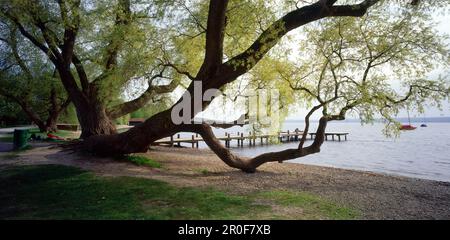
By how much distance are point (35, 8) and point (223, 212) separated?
13.7 metres

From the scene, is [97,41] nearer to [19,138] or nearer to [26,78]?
[19,138]

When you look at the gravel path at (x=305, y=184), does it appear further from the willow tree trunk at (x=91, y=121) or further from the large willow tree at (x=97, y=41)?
the large willow tree at (x=97, y=41)

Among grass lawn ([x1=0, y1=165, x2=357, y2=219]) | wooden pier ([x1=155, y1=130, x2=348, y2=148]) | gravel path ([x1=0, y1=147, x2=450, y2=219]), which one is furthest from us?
wooden pier ([x1=155, y1=130, x2=348, y2=148])

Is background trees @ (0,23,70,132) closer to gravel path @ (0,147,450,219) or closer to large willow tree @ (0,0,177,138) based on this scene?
large willow tree @ (0,0,177,138)

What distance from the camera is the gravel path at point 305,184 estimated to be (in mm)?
8562

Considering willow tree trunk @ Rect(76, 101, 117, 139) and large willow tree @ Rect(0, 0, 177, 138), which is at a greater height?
large willow tree @ Rect(0, 0, 177, 138)

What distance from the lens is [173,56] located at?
14.5 meters

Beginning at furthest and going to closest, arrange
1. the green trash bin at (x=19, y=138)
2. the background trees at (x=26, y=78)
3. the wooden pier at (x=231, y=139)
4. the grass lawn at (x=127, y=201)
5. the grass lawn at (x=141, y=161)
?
1. the background trees at (x=26, y=78)
2. the wooden pier at (x=231, y=139)
3. the green trash bin at (x=19, y=138)
4. the grass lawn at (x=141, y=161)
5. the grass lawn at (x=127, y=201)

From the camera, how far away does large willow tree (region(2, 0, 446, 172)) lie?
33.0ft

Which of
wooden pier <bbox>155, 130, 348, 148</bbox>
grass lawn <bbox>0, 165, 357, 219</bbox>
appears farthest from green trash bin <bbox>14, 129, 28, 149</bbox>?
wooden pier <bbox>155, 130, 348, 148</bbox>

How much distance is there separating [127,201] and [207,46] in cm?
566

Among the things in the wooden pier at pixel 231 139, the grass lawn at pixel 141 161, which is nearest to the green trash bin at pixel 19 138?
the grass lawn at pixel 141 161

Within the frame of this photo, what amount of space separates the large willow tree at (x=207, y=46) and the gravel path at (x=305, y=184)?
1179mm

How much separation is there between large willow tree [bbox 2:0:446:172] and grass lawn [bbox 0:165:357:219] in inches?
143
